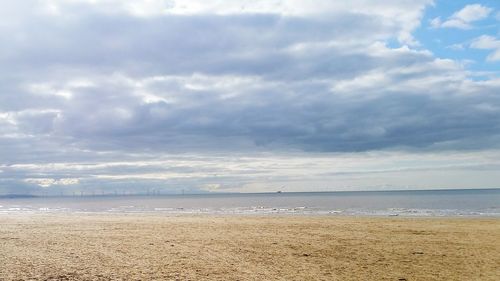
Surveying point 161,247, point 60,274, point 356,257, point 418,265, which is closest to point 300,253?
point 356,257

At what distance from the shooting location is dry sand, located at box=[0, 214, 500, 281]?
42.3 feet

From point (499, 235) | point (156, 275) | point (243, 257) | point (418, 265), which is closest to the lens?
point (156, 275)

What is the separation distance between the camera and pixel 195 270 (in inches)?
527

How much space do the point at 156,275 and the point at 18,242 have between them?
36.3ft

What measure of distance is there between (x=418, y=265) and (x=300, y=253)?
4.25m

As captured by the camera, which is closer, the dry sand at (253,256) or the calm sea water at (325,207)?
the dry sand at (253,256)

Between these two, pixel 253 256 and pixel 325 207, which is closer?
pixel 253 256

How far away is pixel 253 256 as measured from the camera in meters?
16.2

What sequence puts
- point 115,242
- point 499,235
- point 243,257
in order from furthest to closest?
1. point 499,235
2. point 115,242
3. point 243,257

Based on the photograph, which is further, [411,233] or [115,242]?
[411,233]

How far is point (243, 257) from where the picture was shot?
16.0 m

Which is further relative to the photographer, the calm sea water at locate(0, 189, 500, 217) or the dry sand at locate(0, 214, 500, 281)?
the calm sea water at locate(0, 189, 500, 217)

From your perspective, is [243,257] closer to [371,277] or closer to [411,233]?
[371,277]

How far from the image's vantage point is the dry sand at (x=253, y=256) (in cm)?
1289
